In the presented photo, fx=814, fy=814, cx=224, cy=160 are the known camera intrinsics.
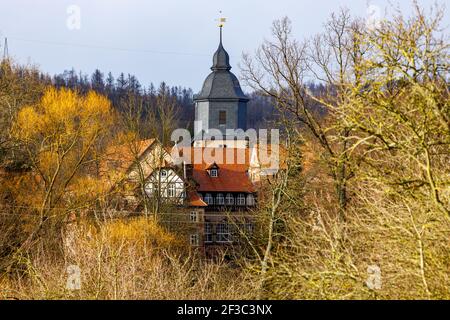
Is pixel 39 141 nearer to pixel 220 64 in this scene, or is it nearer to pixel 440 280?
pixel 440 280

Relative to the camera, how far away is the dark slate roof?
228ft

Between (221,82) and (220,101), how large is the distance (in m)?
1.62

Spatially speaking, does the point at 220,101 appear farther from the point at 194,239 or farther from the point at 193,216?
the point at 194,239

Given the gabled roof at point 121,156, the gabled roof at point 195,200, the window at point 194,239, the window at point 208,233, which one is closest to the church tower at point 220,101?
the gabled roof at point 195,200

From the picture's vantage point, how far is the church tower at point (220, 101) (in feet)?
228

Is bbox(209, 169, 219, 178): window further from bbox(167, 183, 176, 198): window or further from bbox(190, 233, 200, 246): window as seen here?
bbox(190, 233, 200, 246): window

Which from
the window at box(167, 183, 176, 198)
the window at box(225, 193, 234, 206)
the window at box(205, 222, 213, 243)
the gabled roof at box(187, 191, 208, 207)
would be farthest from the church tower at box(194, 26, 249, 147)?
the window at box(167, 183, 176, 198)

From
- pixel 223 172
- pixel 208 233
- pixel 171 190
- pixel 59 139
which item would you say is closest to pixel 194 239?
pixel 171 190

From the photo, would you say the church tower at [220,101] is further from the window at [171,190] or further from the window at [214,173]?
the window at [171,190]

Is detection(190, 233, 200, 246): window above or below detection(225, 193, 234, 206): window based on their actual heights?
below

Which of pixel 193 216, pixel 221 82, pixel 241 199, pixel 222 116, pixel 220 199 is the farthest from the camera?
pixel 222 116

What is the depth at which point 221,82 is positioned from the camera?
69.6 metres

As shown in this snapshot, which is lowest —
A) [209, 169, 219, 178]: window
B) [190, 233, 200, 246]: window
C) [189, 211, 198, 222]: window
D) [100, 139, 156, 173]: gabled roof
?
[190, 233, 200, 246]: window
